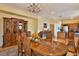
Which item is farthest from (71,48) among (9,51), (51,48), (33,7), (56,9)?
(9,51)

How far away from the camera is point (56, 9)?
8.68ft

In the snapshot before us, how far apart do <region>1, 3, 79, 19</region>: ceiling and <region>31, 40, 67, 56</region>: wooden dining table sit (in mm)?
570

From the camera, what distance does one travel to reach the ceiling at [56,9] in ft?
8.48

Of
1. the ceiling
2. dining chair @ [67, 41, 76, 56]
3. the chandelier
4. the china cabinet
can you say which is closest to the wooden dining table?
dining chair @ [67, 41, 76, 56]

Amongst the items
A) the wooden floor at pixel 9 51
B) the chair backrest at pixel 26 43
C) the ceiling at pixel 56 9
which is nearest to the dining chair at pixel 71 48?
the wooden floor at pixel 9 51

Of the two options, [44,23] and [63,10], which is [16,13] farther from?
[63,10]

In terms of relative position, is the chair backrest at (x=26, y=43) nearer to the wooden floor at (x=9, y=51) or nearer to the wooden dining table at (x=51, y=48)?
the wooden dining table at (x=51, y=48)

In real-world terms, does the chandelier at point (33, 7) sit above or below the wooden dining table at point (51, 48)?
above

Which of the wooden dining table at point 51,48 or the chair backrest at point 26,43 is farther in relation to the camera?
the chair backrest at point 26,43

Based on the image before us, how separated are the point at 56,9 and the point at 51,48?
80cm

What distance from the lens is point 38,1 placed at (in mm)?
2598

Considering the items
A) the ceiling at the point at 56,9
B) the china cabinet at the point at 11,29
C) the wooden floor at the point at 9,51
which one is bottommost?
the wooden floor at the point at 9,51

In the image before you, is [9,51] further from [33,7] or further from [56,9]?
[56,9]

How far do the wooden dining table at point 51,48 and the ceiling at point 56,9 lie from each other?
57 centimetres
